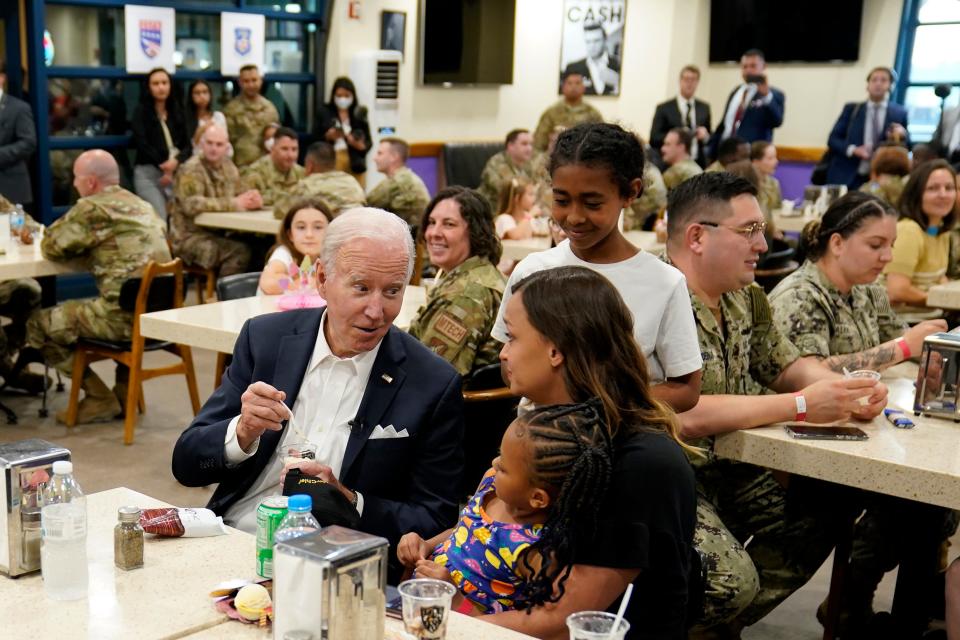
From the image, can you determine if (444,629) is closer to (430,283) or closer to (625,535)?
(625,535)

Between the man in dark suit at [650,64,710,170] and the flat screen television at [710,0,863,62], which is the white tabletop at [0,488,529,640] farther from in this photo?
the flat screen television at [710,0,863,62]

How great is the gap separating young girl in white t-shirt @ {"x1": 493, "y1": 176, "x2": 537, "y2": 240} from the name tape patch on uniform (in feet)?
10.6

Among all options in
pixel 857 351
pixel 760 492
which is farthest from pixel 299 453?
pixel 857 351

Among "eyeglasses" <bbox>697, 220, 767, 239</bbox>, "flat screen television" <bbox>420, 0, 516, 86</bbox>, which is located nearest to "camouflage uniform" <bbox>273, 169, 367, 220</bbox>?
"eyeglasses" <bbox>697, 220, 767, 239</bbox>

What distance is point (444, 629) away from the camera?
65.2 inches

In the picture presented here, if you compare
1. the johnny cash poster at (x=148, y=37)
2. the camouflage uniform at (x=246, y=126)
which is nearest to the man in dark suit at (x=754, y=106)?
the camouflage uniform at (x=246, y=126)

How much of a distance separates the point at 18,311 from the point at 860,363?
4.47 meters

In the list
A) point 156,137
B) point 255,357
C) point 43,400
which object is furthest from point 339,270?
point 156,137

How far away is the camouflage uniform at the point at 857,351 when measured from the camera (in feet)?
10.8

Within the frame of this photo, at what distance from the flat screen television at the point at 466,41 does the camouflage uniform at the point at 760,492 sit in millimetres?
8904

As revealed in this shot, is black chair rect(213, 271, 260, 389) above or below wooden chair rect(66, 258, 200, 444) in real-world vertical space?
above

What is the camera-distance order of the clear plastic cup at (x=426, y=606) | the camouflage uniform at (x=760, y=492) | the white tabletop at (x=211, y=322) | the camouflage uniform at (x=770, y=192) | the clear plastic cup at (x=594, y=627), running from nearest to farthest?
the clear plastic cup at (x=594, y=627) → the clear plastic cup at (x=426, y=606) → the camouflage uniform at (x=760, y=492) → the white tabletop at (x=211, y=322) → the camouflage uniform at (x=770, y=192)

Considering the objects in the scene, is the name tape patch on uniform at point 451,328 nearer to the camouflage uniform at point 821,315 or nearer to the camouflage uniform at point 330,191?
the camouflage uniform at point 821,315

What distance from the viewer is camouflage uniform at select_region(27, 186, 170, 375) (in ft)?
17.4
